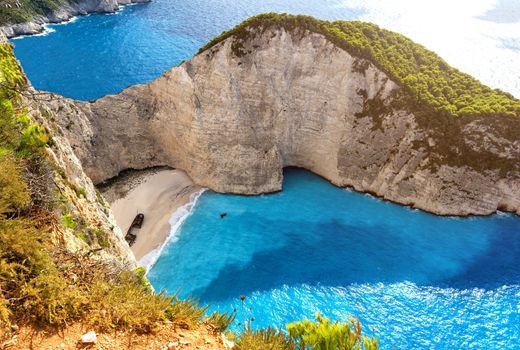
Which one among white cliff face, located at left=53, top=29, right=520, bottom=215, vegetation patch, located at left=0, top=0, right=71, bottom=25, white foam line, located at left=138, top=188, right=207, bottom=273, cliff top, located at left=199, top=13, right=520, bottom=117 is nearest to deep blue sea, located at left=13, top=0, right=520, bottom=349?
white foam line, located at left=138, top=188, right=207, bottom=273

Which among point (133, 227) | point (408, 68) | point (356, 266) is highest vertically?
point (408, 68)

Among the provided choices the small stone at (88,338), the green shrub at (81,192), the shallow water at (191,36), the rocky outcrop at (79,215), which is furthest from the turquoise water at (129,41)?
the small stone at (88,338)

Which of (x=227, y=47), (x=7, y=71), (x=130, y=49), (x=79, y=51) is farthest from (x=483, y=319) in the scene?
(x=79, y=51)

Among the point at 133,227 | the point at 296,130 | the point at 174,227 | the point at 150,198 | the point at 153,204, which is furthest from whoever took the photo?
the point at 296,130

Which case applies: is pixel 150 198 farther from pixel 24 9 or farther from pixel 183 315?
pixel 24 9

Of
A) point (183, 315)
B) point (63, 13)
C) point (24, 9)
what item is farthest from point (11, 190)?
point (63, 13)

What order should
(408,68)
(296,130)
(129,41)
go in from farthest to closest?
(129,41), (296,130), (408,68)
